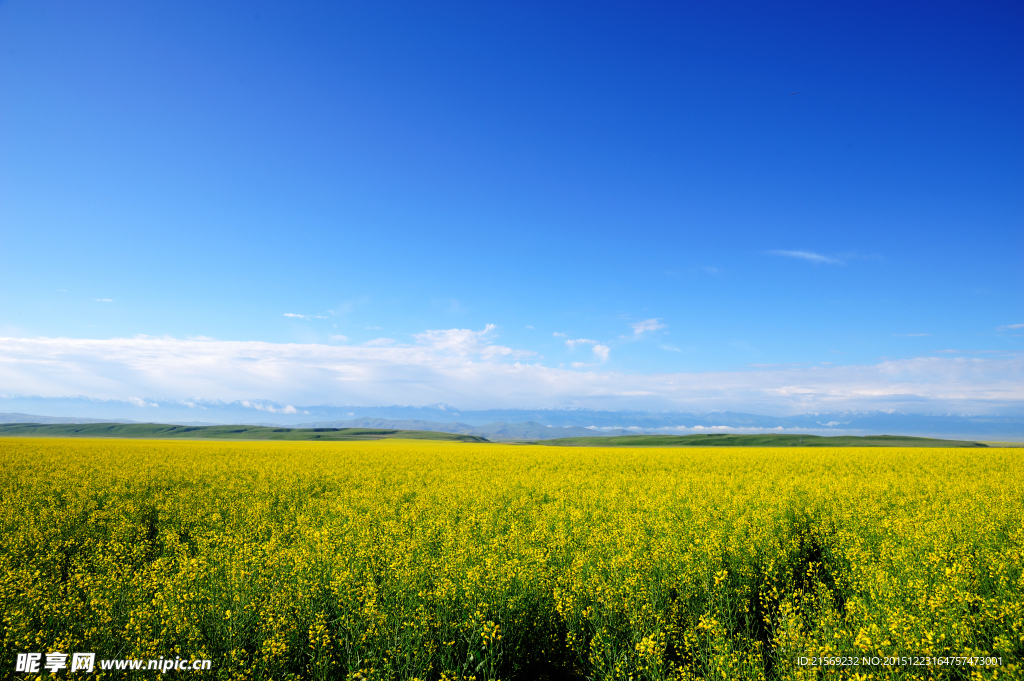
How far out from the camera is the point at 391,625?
6250 mm

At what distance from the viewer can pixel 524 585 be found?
724 cm

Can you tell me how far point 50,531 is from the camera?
414 inches

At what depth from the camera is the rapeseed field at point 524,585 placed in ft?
19.1

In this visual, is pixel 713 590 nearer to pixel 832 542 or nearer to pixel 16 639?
pixel 832 542

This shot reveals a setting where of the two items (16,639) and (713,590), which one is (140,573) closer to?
(16,639)

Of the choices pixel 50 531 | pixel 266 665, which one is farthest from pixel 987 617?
pixel 50 531

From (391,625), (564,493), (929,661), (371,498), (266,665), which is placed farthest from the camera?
(564,493)

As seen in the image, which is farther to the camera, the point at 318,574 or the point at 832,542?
the point at 832,542

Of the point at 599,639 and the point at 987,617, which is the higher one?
the point at 987,617

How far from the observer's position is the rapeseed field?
5816 millimetres

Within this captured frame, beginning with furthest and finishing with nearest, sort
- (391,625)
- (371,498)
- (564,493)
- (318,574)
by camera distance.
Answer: (564,493) → (371,498) → (318,574) → (391,625)

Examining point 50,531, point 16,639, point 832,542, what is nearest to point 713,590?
point 832,542

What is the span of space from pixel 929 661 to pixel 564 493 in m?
11.1

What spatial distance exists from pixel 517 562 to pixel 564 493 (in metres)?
8.23
